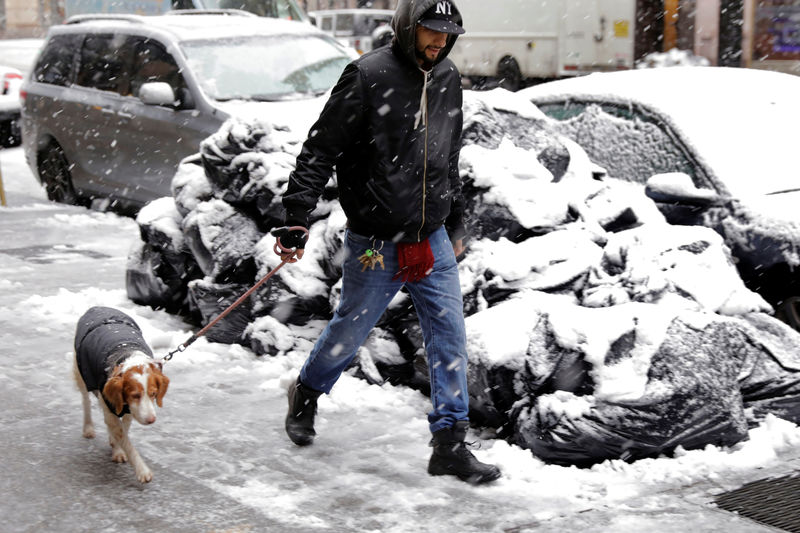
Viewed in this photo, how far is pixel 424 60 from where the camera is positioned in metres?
4.21

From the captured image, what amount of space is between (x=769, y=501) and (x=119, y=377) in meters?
2.50

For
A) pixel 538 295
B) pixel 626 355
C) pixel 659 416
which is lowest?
pixel 659 416

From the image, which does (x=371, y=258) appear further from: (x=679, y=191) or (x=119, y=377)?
(x=679, y=191)

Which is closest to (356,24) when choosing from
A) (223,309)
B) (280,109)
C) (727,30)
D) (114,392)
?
(727,30)

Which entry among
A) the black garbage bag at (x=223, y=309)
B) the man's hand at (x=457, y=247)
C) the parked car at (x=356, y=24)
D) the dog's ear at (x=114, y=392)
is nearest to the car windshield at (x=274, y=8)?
the parked car at (x=356, y=24)

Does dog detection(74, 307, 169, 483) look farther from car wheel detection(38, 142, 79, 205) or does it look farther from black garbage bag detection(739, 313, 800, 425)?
car wheel detection(38, 142, 79, 205)

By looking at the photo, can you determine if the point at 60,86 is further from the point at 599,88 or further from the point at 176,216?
the point at 599,88

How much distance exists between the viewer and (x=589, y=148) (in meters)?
6.87

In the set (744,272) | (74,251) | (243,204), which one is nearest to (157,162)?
(74,251)

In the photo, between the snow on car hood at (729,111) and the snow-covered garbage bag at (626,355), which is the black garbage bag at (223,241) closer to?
the snow-covered garbage bag at (626,355)

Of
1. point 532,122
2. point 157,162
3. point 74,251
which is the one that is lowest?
point 74,251

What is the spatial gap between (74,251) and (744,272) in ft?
18.4

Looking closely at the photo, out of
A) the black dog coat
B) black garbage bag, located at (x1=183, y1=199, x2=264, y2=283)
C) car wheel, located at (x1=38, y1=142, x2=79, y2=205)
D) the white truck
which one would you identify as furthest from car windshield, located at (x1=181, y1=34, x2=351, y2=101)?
the white truck

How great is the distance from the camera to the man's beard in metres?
4.19
